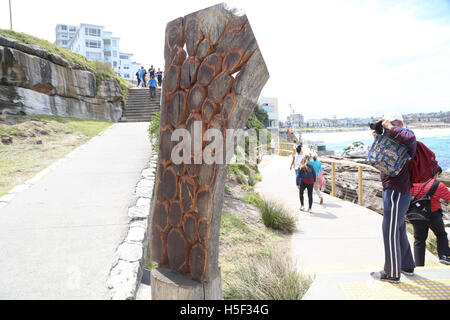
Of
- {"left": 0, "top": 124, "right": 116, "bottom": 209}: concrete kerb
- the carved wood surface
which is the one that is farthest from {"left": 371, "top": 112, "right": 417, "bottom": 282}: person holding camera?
{"left": 0, "top": 124, "right": 116, "bottom": 209}: concrete kerb

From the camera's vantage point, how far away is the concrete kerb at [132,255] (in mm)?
2635

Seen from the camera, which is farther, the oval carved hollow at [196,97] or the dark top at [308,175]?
the dark top at [308,175]

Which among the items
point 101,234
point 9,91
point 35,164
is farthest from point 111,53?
point 101,234

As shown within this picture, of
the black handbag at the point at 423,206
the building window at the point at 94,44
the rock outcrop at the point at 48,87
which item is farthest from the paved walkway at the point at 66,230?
the building window at the point at 94,44

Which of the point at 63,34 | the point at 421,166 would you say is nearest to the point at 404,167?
the point at 421,166

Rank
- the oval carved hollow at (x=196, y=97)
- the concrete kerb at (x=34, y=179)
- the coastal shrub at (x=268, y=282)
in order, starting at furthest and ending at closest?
the concrete kerb at (x=34, y=179)
the coastal shrub at (x=268, y=282)
the oval carved hollow at (x=196, y=97)

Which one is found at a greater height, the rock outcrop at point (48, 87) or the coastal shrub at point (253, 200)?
the rock outcrop at point (48, 87)

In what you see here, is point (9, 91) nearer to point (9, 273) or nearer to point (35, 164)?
point (35, 164)

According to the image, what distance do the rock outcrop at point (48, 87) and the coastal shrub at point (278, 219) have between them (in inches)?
382

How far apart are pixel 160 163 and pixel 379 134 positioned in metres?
1.95

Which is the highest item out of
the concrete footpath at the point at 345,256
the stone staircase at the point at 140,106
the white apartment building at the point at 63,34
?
the white apartment building at the point at 63,34

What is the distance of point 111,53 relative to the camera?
58.8 metres

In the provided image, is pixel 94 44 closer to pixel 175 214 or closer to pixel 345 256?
pixel 345 256

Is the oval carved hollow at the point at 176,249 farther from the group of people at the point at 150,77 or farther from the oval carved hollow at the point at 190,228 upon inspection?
the group of people at the point at 150,77
